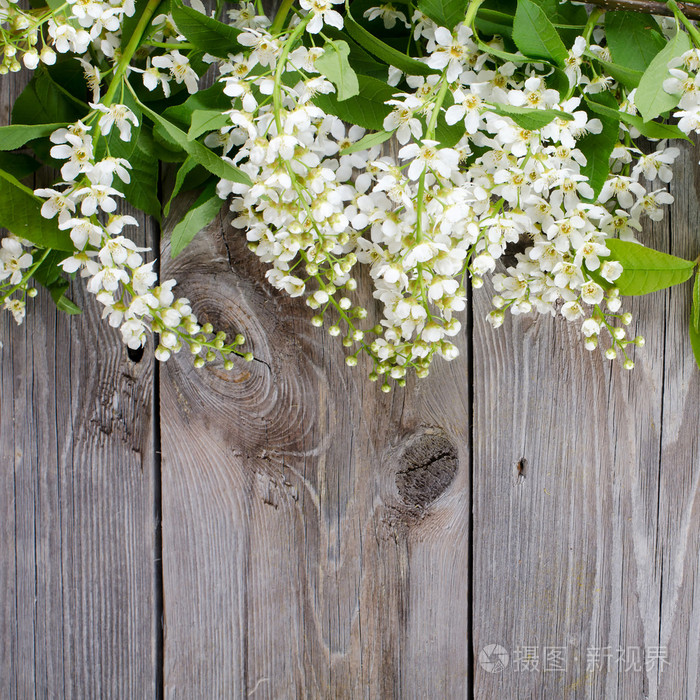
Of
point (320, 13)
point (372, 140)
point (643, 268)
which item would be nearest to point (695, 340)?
point (643, 268)

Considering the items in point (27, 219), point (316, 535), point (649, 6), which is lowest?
point (316, 535)

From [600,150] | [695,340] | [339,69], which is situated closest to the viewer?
[339,69]

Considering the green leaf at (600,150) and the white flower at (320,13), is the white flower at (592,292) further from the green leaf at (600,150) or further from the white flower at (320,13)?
the white flower at (320,13)

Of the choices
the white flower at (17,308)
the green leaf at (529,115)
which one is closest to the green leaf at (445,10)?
the green leaf at (529,115)

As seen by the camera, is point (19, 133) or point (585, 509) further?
point (585, 509)

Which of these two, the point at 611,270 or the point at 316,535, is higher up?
the point at 611,270

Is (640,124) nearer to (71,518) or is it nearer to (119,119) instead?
(119,119)

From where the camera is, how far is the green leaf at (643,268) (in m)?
0.69

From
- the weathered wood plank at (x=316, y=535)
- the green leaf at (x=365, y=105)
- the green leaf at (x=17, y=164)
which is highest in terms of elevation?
the green leaf at (x=365, y=105)

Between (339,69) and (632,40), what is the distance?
35 cm

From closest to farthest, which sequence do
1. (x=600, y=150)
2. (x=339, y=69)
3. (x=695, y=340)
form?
(x=339, y=69) → (x=600, y=150) → (x=695, y=340)

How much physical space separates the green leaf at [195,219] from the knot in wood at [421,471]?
0.40m

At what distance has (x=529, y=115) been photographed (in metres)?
0.57

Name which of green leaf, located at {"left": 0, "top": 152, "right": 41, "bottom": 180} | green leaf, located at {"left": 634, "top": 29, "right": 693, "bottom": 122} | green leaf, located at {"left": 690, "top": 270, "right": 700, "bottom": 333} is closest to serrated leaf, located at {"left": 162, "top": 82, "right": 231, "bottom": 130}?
green leaf, located at {"left": 0, "top": 152, "right": 41, "bottom": 180}
